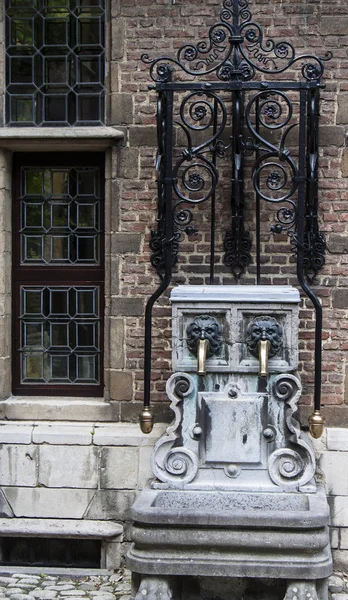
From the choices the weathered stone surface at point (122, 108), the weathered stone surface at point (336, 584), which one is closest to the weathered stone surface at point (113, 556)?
the weathered stone surface at point (336, 584)

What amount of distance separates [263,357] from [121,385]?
136 centimetres

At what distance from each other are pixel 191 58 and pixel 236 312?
188 cm

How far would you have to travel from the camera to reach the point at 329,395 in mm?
6055

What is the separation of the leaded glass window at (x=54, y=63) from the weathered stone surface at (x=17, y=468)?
2.36m

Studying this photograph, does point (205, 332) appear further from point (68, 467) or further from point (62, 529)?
point (62, 529)

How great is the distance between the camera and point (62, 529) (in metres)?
6.01

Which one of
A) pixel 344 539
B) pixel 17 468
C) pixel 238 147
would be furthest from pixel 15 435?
pixel 238 147

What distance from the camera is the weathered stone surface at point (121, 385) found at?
615 centimetres

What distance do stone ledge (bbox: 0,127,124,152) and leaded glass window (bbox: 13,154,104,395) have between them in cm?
17

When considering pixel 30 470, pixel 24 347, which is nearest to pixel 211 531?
pixel 30 470

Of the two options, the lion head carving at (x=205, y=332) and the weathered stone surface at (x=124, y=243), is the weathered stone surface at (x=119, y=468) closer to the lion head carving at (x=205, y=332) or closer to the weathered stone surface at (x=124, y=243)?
the lion head carving at (x=205, y=332)

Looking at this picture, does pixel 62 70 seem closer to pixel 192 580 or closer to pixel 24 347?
pixel 24 347

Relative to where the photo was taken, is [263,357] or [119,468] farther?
[119,468]

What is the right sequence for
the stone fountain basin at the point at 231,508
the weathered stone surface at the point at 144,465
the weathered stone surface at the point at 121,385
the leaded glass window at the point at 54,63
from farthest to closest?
the leaded glass window at the point at 54,63
the weathered stone surface at the point at 121,385
the weathered stone surface at the point at 144,465
the stone fountain basin at the point at 231,508
